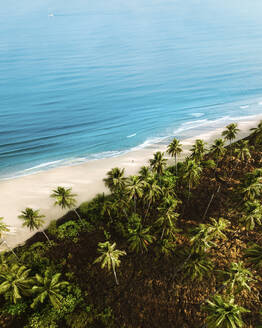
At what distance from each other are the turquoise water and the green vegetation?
26713mm

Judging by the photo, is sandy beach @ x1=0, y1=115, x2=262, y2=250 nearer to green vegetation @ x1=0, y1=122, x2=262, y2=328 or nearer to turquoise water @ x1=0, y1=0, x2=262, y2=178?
green vegetation @ x1=0, y1=122, x2=262, y2=328

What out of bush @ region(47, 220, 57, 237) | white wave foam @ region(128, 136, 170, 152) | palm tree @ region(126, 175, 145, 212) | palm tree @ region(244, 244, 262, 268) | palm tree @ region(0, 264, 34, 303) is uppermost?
white wave foam @ region(128, 136, 170, 152)

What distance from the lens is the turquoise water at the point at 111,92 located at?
61.2 m

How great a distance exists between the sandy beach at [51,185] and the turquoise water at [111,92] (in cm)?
447

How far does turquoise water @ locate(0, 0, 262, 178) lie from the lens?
61.2 m

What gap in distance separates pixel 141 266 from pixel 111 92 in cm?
7763

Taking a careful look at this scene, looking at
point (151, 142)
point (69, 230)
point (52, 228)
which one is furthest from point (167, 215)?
point (151, 142)

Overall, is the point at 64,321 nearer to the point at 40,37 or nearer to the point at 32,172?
the point at 32,172

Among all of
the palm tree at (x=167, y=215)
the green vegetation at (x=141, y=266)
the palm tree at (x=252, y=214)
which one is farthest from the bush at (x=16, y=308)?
the palm tree at (x=252, y=214)

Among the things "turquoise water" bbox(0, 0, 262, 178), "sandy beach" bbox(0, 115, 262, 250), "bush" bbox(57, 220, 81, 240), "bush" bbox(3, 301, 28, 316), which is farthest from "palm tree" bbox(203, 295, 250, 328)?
"turquoise water" bbox(0, 0, 262, 178)

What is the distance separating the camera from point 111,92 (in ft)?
293

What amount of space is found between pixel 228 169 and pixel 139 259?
27199 millimetres

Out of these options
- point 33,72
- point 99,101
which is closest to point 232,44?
point 99,101

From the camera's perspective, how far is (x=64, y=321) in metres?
24.2
